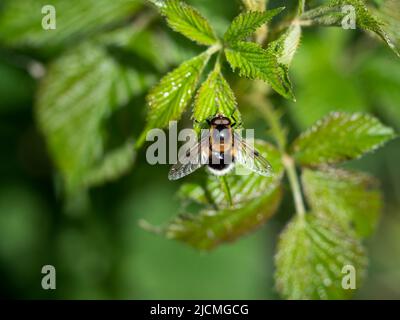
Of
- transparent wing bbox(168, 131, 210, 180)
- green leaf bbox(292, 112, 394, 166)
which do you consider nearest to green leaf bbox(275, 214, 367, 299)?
green leaf bbox(292, 112, 394, 166)

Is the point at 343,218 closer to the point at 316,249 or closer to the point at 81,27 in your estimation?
the point at 316,249

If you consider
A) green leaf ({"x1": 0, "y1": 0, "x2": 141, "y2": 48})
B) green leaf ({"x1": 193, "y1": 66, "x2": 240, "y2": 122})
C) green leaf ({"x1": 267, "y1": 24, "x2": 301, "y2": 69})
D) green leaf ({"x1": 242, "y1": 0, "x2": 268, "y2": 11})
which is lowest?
green leaf ({"x1": 193, "y1": 66, "x2": 240, "y2": 122})

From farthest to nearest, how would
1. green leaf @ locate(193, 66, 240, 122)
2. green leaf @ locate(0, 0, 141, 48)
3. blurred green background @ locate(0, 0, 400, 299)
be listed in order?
blurred green background @ locate(0, 0, 400, 299) < green leaf @ locate(0, 0, 141, 48) < green leaf @ locate(193, 66, 240, 122)

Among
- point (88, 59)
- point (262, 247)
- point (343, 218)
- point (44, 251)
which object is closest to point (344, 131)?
point (343, 218)

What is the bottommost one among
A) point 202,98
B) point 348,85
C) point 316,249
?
point 316,249

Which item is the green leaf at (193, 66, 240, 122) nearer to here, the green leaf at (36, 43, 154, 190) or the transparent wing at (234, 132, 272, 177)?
the transparent wing at (234, 132, 272, 177)

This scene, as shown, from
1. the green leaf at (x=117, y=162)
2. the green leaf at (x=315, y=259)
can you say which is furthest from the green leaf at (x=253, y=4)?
the green leaf at (x=117, y=162)

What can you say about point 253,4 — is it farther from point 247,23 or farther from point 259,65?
point 259,65
